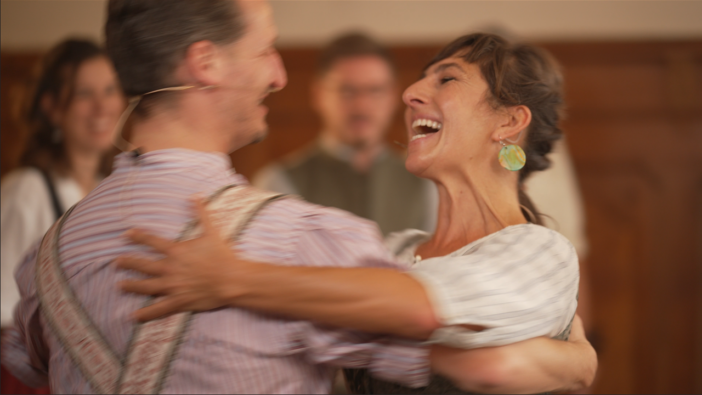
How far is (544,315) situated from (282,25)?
2570 millimetres

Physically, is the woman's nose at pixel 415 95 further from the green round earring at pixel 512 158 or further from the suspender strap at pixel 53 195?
the suspender strap at pixel 53 195

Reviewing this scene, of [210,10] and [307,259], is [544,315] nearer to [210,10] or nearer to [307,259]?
[307,259]

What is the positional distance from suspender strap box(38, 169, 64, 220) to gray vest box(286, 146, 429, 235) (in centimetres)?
106

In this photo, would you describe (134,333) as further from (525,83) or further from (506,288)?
(525,83)

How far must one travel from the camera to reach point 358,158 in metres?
2.74

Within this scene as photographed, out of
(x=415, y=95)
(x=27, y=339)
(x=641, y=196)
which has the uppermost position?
(x=415, y=95)

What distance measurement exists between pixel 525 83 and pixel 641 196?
7.03ft

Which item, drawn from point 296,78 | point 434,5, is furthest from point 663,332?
point 296,78

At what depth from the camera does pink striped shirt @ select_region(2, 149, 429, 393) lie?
34.3 inches

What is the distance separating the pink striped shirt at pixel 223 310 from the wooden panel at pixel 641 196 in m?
2.41

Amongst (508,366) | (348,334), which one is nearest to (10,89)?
(348,334)

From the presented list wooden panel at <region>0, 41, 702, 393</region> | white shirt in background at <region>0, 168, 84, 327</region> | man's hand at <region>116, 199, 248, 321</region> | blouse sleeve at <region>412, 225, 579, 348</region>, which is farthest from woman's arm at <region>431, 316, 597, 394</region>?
wooden panel at <region>0, 41, 702, 393</region>

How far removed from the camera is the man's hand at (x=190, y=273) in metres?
0.85

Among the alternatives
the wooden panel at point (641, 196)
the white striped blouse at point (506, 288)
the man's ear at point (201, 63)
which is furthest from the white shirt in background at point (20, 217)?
the wooden panel at point (641, 196)
